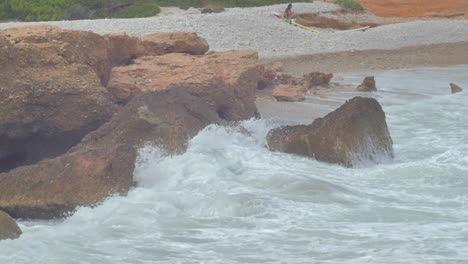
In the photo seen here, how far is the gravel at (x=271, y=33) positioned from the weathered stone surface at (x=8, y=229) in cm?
1358

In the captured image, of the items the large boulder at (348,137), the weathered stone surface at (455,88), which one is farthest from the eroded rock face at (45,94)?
the weathered stone surface at (455,88)

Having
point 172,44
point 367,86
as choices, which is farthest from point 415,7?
point 172,44

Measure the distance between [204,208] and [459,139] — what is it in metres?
4.85

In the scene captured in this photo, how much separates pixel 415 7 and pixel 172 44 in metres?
22.9

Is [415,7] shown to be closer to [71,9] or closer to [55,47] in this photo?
[71,9]

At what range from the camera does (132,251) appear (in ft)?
18.0

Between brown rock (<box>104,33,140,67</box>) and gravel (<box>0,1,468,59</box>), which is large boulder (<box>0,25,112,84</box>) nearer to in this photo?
brown rock (<box>104,33,140,67</box>)

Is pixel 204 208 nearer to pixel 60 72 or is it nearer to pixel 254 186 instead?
pixel 254 186

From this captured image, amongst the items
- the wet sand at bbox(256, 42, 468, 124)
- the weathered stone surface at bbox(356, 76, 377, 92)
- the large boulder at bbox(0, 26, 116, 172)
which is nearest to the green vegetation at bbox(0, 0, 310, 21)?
the wet sand at bbox(256, 42, 468, 124)

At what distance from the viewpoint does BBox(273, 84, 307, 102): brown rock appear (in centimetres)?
1252

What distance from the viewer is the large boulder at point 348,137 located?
826cm

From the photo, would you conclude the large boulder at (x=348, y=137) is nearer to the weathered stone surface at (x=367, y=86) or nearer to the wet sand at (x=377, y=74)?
the wet sand at (x=377, y=74)

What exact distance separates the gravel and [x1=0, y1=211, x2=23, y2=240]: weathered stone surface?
1358 cm

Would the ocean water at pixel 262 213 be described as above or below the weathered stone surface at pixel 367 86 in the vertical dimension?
below
